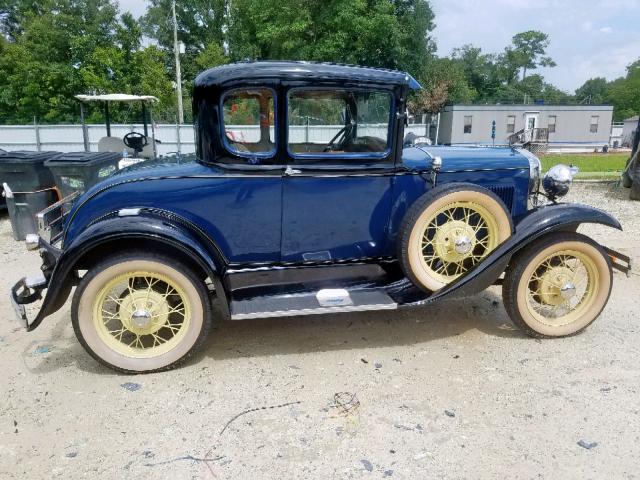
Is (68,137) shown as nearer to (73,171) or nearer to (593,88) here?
(73,171)

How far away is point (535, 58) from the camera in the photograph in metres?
67.8

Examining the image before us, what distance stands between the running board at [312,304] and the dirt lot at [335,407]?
0.43 metres

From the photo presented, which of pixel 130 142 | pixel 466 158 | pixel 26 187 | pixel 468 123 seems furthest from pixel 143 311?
pixel 468 123

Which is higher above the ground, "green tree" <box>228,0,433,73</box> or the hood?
"green tree" <box>228,0,433,73</box>

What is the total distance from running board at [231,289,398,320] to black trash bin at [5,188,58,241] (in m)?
Answer: 4.97

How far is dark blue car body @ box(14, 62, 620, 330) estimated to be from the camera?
10.7ft

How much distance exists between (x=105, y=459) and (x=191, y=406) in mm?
584

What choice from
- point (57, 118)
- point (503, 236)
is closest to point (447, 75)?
point (57, 118)

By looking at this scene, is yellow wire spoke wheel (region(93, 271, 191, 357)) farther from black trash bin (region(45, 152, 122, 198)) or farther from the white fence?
the white fence

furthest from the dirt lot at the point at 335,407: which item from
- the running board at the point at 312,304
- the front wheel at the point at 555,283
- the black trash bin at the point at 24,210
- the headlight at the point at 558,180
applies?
the black trash bin at the point at 24,210

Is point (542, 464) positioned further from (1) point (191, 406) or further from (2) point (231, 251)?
(2) point (231, 251)

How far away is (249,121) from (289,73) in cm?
49

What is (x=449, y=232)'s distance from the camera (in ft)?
11.8

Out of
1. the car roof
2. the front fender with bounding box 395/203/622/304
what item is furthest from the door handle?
the front fender with bounding box 395/203/622/304
